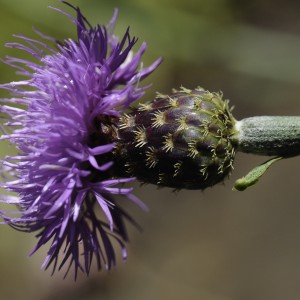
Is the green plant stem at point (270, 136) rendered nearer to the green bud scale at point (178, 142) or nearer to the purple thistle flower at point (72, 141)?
the green bud scale at point (178, 142)

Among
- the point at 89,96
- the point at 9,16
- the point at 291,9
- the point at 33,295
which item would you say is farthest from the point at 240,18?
the point at 89,96

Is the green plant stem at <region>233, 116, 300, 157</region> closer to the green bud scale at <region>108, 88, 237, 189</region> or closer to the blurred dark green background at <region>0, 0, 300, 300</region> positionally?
the green bud scale at <region>108, 88, 237, 189</region>

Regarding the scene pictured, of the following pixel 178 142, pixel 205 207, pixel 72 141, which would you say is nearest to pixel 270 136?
pixel 178 142

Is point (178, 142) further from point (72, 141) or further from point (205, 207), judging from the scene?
point (205, 207)

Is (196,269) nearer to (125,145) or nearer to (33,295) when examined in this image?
(33,295)

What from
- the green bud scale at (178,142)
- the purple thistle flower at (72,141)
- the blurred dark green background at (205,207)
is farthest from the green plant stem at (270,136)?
the blurred dark green background at (205,207)
